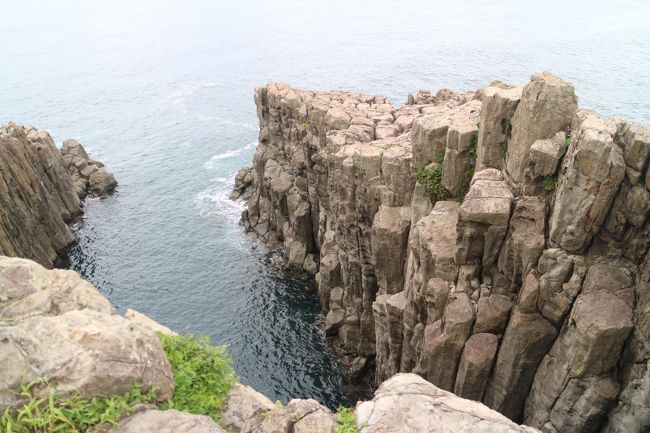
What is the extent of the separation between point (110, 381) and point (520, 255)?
2209 cm

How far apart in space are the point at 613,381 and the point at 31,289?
26.7 m

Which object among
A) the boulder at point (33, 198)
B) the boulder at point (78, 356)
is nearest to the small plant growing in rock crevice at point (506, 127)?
the boulder at point (78, 356)

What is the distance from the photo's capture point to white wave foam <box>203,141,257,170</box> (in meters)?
96.4

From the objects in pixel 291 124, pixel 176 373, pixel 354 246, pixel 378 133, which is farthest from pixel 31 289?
pixel 291 124

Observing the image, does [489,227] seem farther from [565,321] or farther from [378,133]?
[378,133]

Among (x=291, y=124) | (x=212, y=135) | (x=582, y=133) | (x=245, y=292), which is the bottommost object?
A: (x=245, y=292)

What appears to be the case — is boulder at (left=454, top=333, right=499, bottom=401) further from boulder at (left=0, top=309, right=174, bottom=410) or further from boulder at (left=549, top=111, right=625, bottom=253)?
boulder at (left=0, top=309, right=174, bottom=410)

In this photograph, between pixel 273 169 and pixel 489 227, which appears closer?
pixel 489 227

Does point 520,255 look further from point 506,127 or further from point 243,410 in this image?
point 243,410

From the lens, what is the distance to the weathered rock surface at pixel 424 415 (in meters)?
14.0

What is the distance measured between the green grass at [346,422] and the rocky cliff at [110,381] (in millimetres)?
82

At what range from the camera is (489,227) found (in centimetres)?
2933

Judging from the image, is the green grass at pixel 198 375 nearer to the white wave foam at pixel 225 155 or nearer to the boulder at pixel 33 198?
the boulder at pixel 33 198

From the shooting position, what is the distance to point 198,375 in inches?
706
